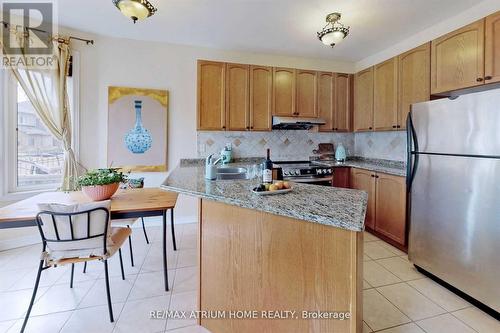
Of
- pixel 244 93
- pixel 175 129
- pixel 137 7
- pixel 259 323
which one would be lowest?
pixel 259 323

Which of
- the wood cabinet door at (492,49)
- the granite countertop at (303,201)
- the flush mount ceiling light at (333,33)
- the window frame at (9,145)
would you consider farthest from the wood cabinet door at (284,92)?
the window frame at (9,145)

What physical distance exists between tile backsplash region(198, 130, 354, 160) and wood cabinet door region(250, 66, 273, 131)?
1.09 ft

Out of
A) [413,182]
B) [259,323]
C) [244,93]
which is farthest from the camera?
[244,93]

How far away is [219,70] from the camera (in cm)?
326

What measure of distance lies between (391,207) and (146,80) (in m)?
3.55

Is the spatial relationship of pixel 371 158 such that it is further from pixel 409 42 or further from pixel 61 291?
pixel 61 291

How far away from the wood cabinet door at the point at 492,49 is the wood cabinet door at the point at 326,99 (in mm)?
1830

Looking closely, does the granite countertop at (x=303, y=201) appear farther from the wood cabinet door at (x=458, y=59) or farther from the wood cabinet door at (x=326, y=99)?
the wood cabinet door at (x=326, y=99)

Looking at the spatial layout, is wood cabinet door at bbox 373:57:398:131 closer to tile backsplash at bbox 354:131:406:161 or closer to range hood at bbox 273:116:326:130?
tile backsplash at bbox 354:131:406:161

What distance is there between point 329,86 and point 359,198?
2.87 meters

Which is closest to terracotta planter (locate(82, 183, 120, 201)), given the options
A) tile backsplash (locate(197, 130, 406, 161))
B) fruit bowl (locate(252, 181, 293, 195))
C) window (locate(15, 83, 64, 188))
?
fruit bowl (locate(252, 181, 293, 195))

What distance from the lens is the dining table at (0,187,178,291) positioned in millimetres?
1532

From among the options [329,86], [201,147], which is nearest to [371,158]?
[329,86]

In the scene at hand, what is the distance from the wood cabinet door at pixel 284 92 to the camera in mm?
3475
